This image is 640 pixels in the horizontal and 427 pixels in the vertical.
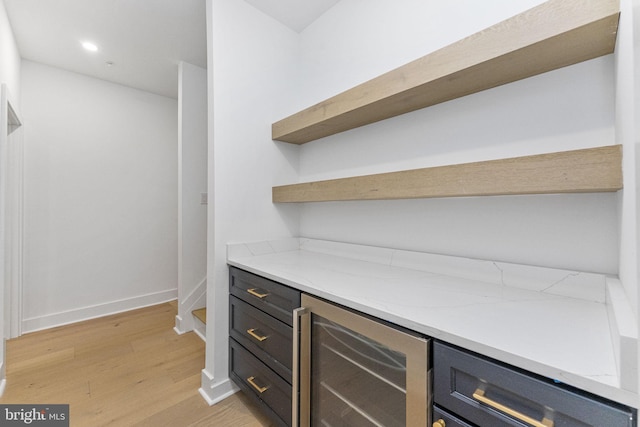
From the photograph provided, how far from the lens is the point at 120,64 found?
2.62 meters

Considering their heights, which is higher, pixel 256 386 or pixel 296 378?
pixel 296 378

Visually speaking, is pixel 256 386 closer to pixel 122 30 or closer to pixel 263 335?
pixel 263 335

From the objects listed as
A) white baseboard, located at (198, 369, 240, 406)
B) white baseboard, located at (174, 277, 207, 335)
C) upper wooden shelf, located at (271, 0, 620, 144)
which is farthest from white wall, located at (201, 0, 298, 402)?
white baseboard, located at (174, 277, 207, 335)

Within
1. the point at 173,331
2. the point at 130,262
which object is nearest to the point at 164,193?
the point at 130,262

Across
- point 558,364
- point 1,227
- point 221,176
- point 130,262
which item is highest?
point 221,176

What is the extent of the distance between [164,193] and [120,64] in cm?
140

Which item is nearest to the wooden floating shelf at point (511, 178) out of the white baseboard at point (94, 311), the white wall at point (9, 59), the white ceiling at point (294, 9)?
the white ceiling at point (294, 9)

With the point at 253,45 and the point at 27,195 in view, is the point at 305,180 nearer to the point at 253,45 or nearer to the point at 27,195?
the point at 253,45

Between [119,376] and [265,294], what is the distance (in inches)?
55.0

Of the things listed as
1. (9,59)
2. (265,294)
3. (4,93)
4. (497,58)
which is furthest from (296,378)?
(9,59)

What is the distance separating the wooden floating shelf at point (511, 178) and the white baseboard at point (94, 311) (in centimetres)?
→ 297

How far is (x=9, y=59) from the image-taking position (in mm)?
2016

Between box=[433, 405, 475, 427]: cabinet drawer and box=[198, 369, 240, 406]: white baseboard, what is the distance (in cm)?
139

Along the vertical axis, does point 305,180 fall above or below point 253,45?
below
